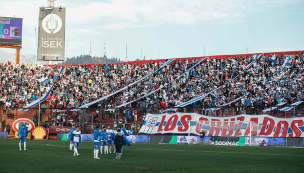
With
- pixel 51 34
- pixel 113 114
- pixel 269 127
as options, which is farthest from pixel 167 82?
pixel 51 34

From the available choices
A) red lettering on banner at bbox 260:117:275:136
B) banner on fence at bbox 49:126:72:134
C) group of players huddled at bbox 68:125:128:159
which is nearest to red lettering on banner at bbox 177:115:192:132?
red lettering on banner at bbox 260:117:275:136

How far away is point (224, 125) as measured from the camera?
33.2m

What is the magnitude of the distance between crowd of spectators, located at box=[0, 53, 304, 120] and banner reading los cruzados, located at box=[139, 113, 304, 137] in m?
4.90

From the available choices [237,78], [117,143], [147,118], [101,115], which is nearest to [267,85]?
[237,78]

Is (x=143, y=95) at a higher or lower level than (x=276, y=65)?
lower

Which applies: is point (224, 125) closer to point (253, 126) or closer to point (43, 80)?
point (253, 126)

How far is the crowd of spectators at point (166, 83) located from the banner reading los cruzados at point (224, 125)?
490cm

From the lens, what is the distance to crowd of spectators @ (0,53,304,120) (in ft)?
129

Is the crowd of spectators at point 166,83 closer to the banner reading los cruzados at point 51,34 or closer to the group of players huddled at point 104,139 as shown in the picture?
the banner reading los cruzados at point 51,34

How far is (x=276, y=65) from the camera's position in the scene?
42.3m

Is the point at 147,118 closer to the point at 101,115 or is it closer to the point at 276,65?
the point at 101,115

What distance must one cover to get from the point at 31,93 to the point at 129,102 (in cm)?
1620

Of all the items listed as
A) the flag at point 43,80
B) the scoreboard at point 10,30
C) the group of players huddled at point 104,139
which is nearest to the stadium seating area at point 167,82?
the flag at point 43,80

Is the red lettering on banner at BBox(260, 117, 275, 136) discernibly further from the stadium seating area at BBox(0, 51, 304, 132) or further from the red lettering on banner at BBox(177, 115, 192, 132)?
the red lettering on banner at BBox(177, 115, 192, 132)
